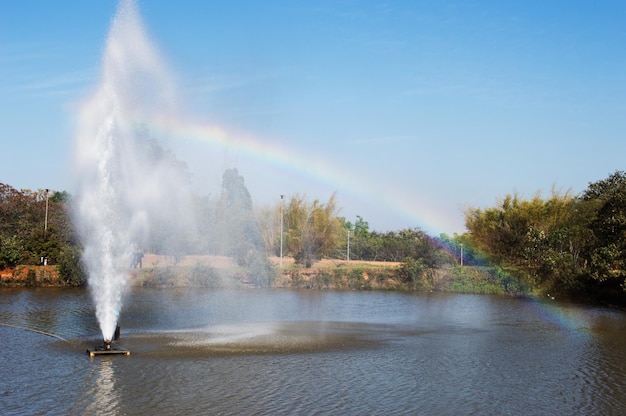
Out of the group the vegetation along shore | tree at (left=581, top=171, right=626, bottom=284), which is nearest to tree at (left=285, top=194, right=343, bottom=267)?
the vegetation along shore

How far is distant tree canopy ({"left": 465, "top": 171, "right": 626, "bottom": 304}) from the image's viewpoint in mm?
38094

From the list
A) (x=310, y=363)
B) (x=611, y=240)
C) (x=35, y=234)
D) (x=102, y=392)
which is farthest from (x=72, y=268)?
(x=611, y=240)

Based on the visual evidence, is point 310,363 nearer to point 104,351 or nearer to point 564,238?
point 104,351

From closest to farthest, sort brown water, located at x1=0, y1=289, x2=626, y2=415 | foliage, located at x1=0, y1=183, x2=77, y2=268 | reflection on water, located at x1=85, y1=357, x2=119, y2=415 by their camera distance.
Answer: reflection on water, located at x1=85, y1=357, x2=119, y2=415 < brown water, located at x1=0, y1=289, x2=626, y2=415 < foliage, located at x1=0, y1=183, x2=77, y2=268

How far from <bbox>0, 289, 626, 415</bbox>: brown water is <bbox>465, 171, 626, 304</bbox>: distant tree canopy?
6618 mm

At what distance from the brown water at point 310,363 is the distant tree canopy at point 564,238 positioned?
6618 mm

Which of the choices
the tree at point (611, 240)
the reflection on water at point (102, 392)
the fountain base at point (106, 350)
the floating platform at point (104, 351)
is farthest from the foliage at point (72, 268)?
the tree at point (611, 240)

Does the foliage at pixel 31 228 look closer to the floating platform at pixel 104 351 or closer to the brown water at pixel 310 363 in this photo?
the brown water at pixel 310 363

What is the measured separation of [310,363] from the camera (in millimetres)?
18438

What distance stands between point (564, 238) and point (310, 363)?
114 ft

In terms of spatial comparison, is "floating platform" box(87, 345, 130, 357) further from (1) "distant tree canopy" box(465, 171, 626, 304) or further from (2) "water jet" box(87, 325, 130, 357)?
(1) "distant tree canopy" box(465, 171, 626, 304)

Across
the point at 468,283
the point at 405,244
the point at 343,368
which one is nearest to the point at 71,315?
the point at 343,368

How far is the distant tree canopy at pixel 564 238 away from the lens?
125 feet

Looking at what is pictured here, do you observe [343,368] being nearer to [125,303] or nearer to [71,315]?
[71,315]
